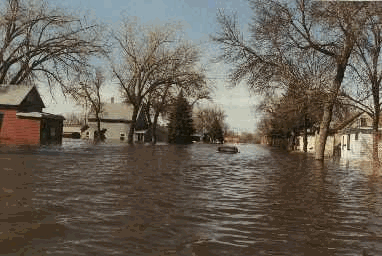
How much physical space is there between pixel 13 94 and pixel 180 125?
5375 centimetres

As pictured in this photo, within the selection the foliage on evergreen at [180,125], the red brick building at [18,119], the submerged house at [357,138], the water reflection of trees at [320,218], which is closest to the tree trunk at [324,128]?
the submerged house at [357,138]

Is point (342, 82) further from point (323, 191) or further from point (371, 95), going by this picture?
point (323, 191)

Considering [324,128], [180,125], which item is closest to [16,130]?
[324,128]

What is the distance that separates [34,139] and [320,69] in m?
25.7

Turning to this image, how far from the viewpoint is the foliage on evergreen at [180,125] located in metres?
97.4

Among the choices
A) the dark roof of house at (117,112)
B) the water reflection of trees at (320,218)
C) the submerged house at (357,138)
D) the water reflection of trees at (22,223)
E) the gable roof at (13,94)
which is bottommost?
the water reflection of trees at (320,218)

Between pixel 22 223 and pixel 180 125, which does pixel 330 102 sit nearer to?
pixel 22 223

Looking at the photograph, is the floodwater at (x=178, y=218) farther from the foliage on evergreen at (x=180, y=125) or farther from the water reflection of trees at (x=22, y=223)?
the foliage on evergreen at (x=180, y=125)

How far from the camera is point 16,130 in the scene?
45469 millimetres

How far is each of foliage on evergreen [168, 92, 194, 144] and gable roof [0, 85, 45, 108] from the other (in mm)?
51097

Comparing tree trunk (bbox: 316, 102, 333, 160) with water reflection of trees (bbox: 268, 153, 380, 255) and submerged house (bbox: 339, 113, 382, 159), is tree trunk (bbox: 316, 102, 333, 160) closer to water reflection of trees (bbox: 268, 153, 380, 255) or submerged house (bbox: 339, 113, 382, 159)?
submerged house (bbox: 339, 113, 382, 159)

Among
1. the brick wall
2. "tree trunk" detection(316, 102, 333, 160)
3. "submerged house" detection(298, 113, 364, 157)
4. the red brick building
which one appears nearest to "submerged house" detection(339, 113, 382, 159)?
"submerged house" detection(298, 113, 364, 157)

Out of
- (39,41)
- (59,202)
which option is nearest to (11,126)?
(39,41)

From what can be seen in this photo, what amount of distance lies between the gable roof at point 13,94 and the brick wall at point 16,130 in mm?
912
